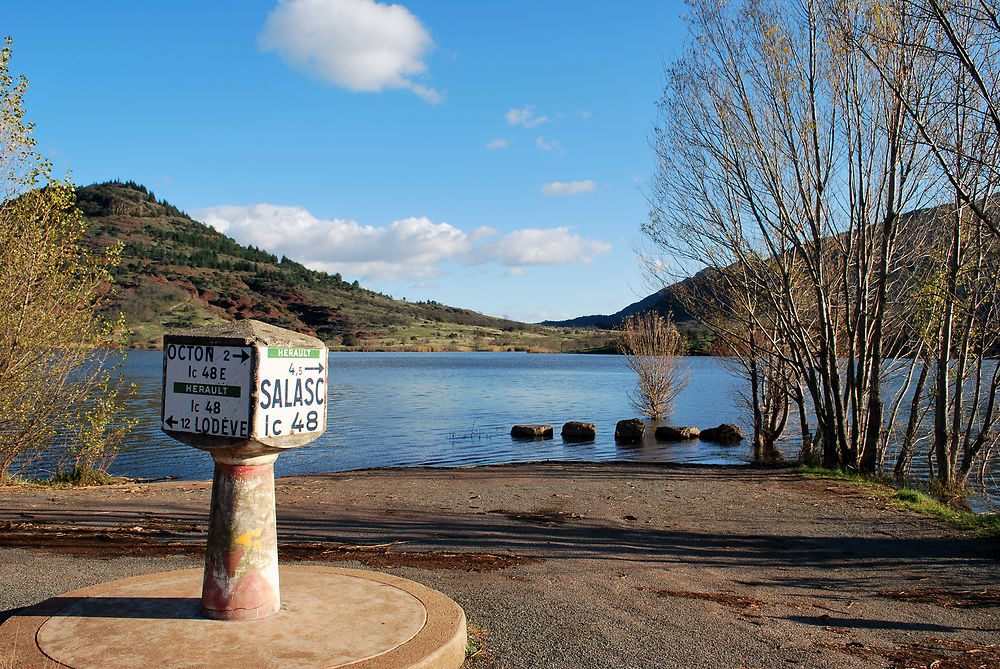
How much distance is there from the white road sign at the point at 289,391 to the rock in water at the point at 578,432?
2590 centimetres

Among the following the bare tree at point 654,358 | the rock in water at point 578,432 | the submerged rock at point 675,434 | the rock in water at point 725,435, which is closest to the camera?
the rock in water at point 725,435

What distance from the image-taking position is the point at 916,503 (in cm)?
→ 1071

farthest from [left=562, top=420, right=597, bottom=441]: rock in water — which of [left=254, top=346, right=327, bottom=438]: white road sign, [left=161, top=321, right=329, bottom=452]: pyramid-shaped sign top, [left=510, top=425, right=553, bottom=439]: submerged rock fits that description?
[left=161, top=321, right=329, bottom=452]: pyramid-shaped sign top

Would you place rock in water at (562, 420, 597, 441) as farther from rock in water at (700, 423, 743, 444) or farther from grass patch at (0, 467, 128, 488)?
grass patch at (0, 467, 128, 488)

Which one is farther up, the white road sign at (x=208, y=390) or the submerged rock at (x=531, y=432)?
the white road sign at (x=208, y=390)

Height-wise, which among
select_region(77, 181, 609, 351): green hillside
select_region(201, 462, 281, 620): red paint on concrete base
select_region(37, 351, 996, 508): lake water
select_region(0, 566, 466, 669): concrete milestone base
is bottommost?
select_region(37, 351, 996, 508): lake water

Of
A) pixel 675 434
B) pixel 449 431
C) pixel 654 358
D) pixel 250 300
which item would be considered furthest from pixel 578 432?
pixel 250 300

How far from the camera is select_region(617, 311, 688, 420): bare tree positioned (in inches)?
1310

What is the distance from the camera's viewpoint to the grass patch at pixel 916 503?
9016 mm

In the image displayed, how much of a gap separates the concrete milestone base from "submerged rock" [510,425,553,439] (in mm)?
24797

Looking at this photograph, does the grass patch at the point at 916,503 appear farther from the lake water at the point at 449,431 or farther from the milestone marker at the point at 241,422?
the milestone marker at the point at 241,422

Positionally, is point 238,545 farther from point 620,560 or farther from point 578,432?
point 578,432

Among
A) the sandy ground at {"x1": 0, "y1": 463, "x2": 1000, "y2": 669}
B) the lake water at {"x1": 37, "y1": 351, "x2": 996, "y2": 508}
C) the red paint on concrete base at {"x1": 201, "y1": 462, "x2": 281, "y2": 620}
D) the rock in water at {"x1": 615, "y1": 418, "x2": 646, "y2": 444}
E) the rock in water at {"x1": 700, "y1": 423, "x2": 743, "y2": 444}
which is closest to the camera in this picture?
the red paint on concrete base at {"x1": 201, "y1": 462, "x2": 281, "y2": 620}

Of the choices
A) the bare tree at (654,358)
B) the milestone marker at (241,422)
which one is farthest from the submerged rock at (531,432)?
the milestone marker at (241,422)
